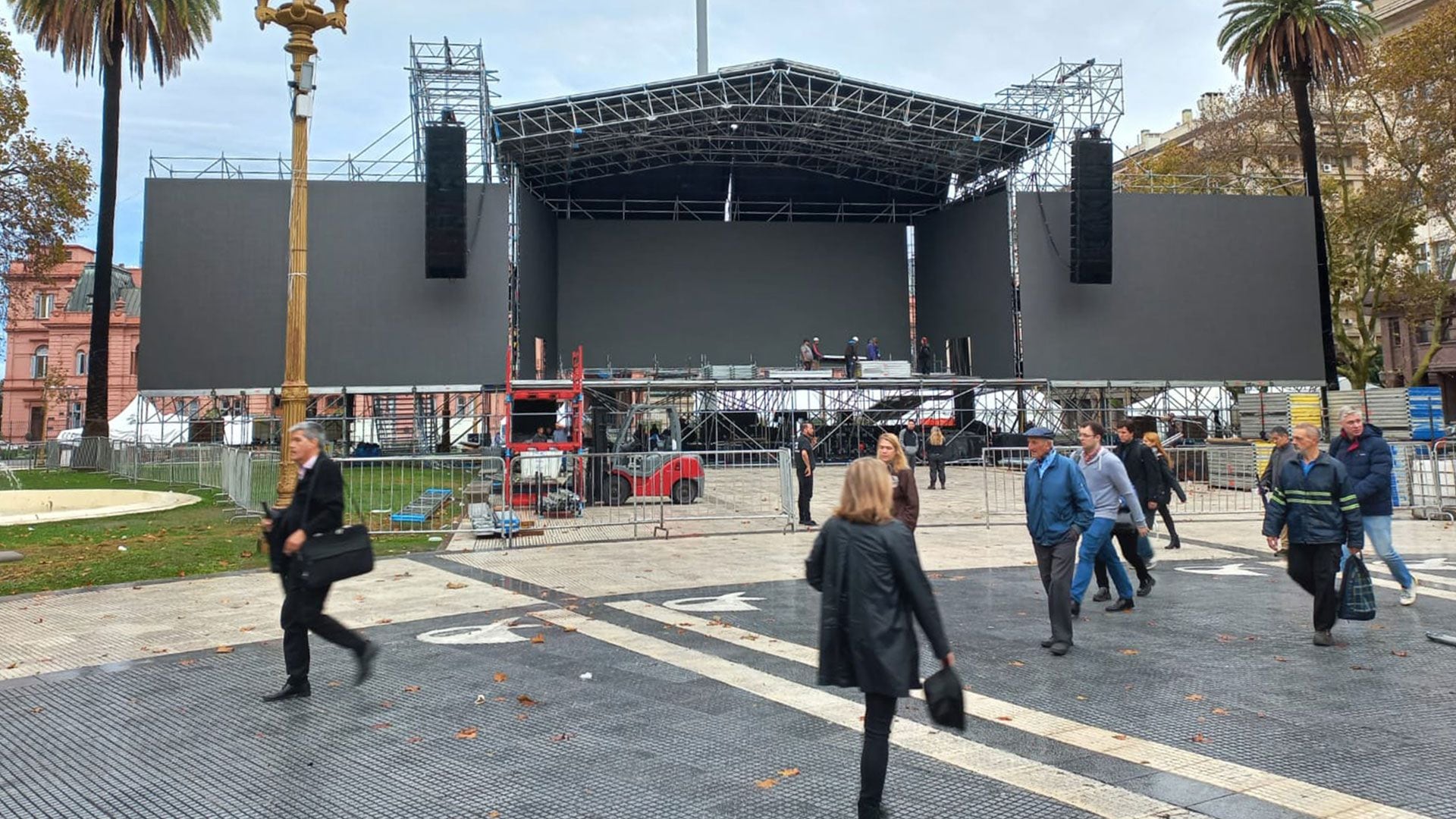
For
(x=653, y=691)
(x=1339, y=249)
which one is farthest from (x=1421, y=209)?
(x=653, y=691)

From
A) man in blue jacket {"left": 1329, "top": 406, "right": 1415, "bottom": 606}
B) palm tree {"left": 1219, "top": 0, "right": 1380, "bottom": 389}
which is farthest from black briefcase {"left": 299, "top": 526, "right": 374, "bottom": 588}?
palm tree {"left": 1219, "top": 0, "right": 1380, "bottom": 389}

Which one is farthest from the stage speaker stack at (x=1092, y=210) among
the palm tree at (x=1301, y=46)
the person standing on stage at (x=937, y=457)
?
the person standing on stage at (x=937, y=457)

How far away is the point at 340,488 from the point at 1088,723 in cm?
446

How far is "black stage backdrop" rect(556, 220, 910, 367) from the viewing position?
39.8 m

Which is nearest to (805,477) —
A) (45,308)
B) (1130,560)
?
(1130,560)

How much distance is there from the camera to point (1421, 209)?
37.1 meters

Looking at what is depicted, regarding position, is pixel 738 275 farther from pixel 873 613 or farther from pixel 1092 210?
pixel 873 613

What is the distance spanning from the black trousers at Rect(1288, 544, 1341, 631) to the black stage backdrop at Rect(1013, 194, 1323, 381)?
89.9 ft

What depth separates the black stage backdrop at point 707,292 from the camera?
39.8m

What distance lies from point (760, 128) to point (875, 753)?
33204 mm

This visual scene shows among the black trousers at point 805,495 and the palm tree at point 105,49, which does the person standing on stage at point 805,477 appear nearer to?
the black trousers at point 805,495

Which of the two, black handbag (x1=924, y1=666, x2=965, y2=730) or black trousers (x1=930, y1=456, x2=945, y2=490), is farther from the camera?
black trousers (x1=930, y1=456, x2=945, y2=490)

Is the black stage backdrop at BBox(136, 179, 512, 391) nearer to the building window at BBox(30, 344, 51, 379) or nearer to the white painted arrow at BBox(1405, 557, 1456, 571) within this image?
the white painted arrow at BBox(1405, 557, 1456, 571)

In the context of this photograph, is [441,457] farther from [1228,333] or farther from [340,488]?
[1228,333]
